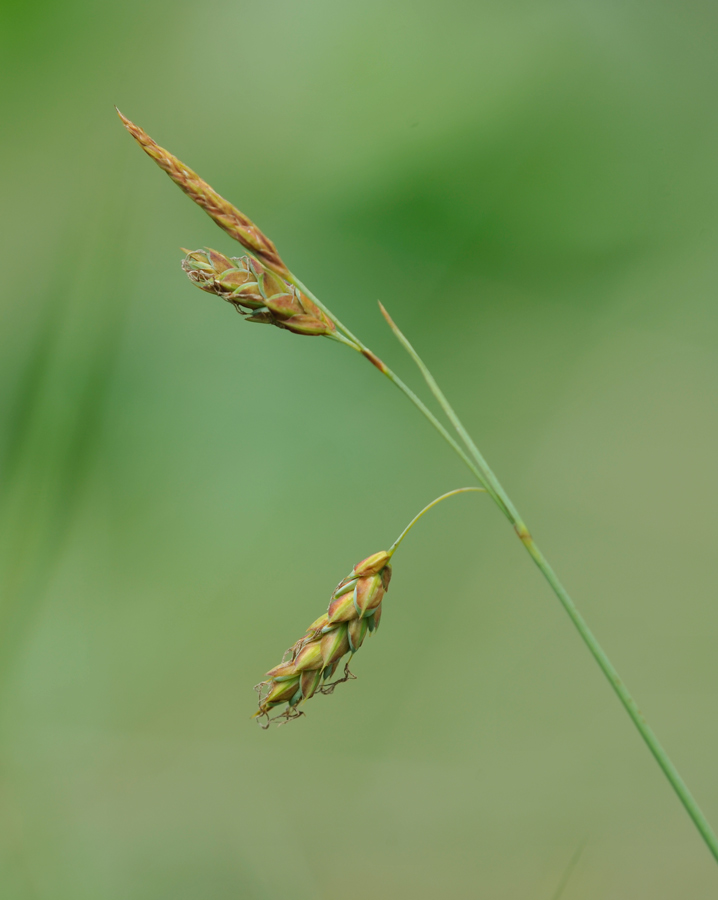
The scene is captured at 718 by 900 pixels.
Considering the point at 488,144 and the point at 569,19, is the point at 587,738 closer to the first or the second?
the point at 488,144

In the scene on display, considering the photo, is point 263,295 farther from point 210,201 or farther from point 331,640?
point 331,640

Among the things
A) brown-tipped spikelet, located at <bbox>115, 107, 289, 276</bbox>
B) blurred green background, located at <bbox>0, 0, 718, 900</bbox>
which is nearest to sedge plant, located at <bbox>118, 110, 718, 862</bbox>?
brown-tipped spikelet, located at <bbox>115, 107, 289, 276</bbox>

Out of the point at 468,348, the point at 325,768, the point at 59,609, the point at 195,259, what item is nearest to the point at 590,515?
the point at 468,348

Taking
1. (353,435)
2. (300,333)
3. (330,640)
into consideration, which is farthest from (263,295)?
(353,435)

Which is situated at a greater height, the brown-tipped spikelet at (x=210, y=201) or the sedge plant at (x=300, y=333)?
the brown-tipped spikelet at (x=210, y=201)

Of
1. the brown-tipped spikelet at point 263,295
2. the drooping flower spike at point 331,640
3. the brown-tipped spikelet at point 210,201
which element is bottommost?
the drooping flower spike at point 331,640

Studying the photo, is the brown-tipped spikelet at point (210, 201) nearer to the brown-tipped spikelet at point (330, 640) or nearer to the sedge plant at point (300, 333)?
the sedge plant at point (300, 333)

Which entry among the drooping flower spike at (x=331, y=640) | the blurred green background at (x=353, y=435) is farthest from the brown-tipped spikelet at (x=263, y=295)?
the blurred green background at (x=353, y=435)

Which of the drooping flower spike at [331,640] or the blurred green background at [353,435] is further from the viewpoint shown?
the blurred green background at [353,435]
